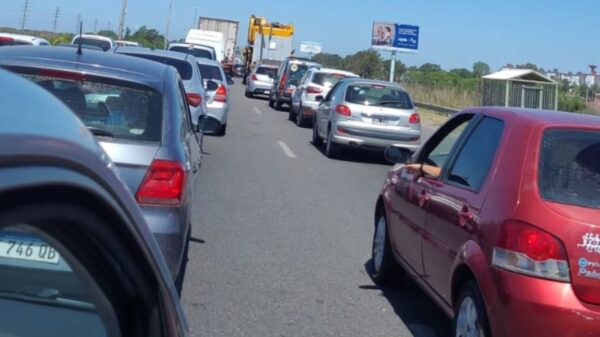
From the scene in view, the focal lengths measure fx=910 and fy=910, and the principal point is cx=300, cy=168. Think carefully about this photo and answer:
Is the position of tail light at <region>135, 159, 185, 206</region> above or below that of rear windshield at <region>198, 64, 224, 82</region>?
below

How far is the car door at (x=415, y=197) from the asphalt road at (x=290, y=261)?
0.52 m

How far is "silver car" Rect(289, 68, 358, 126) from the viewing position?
80.9ft

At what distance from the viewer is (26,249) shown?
6.30 ft

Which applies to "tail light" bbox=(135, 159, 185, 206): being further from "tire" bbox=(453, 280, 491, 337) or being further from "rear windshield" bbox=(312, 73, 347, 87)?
"rear windshield" bbox=(312, 73, 347, 87)

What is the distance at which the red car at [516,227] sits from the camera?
14.5 feet

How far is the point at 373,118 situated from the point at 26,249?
15.0 meters

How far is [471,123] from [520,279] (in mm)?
1649

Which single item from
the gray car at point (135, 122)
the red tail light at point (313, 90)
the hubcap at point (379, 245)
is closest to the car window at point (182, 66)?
the hubcap at point (379, 245)

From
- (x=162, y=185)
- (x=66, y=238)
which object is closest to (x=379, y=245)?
(x=162, y=185)

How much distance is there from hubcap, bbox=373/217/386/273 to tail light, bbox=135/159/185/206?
2.15 meters

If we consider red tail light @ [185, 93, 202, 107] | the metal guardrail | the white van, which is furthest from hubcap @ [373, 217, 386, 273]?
the white van

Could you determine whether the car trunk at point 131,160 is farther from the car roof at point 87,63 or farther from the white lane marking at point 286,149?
the white lane marking at point 286,149

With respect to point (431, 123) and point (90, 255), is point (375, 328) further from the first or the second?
point (431, 123)

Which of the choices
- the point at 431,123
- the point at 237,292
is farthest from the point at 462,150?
the point at 431,123
